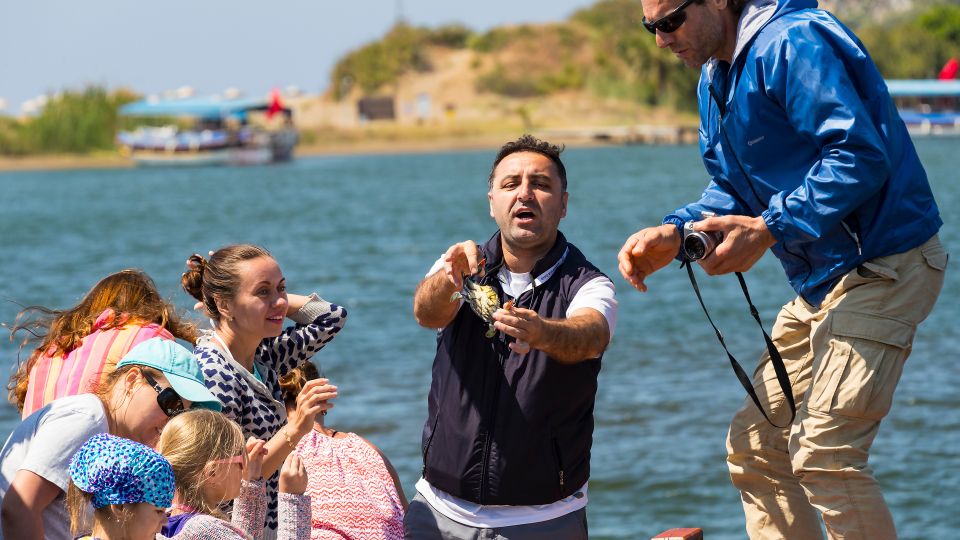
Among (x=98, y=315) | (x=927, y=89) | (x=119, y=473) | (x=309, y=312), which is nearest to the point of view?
(x=119, y=473)

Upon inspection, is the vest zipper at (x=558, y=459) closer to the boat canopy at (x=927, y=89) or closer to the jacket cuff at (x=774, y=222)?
the jacket cuff at (x=774, y=222)

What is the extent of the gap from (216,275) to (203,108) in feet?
234

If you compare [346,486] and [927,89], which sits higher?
[346,486]

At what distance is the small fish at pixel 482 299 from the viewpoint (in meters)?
4.02

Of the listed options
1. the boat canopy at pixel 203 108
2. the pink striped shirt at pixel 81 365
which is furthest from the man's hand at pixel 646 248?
the boat canopy at pixel 203 108

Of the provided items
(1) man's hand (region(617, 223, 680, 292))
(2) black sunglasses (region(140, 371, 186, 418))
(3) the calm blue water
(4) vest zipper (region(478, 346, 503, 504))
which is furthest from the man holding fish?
(3) the calm blue water

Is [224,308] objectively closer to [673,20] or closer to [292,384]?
[292,384]

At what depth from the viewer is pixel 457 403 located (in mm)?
4305

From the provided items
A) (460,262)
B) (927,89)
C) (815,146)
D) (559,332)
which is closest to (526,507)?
(559,332)

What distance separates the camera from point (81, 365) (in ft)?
14.8

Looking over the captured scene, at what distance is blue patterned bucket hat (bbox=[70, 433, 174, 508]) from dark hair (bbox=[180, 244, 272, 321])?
114cm

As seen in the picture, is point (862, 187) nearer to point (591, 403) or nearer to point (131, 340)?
point (591, 403)

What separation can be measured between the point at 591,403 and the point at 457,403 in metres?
0.42

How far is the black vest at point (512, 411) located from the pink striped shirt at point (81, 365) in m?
1.05
